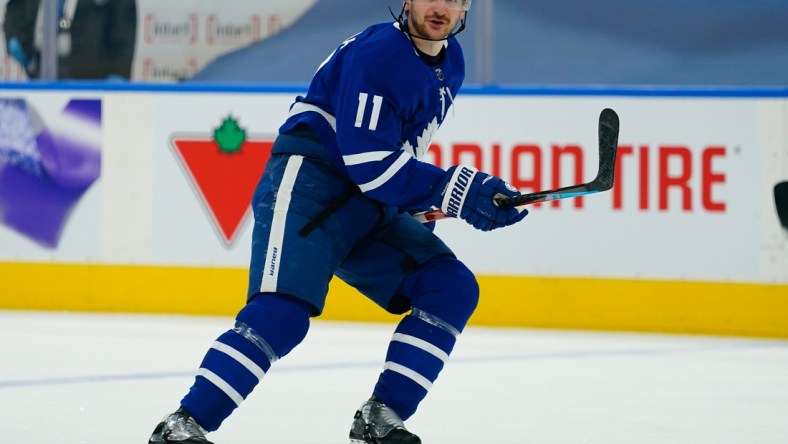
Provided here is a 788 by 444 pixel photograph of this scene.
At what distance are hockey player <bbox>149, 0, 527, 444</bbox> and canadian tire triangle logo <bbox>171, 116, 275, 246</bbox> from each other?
241 cm

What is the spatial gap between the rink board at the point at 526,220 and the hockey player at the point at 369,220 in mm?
2222

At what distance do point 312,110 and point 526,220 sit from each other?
2.35 metres

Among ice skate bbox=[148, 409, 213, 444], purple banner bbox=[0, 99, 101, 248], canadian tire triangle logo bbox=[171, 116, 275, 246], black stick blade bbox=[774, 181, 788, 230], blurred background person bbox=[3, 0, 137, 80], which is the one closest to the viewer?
ice skate bbox=[148, 409, 213, 444]

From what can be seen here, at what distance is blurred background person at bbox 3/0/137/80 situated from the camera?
A: 5613 mm

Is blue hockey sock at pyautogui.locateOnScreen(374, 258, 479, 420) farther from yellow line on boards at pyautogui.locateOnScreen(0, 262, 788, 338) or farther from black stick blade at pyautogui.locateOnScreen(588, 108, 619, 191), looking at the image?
yellow line on boards at pyautogui.locateOnScreen(0, 262, 788, 338)

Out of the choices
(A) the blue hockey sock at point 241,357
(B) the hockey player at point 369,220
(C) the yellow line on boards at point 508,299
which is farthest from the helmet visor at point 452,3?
(C) the yellow line on boards at point 508,299

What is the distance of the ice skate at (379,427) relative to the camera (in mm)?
2711

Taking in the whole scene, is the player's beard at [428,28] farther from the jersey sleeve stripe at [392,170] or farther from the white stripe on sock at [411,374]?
the white stripe on sock at [411,374]

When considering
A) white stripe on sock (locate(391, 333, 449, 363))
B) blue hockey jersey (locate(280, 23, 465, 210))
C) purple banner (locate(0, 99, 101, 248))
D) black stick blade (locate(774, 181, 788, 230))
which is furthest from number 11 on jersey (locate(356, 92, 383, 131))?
purple banner (locate(0, 99, 101, 248))

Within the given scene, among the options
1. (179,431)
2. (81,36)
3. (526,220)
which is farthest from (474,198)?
(81,36)

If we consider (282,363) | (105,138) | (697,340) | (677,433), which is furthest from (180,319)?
(677,433)

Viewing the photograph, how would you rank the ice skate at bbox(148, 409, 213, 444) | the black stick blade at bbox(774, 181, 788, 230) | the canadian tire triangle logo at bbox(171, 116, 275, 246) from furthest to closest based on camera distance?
the canadian tire triangle logo at bbox(171, 116, 275, 246)
the black stick blade at bbox(774, 181, 788, 230)
the ice skate at bbox(148, 409, 213, 444)

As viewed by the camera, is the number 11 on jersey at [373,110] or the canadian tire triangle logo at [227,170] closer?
the number 11 on jersey at [373,110]

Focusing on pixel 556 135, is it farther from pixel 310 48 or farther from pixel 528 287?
pixel 310 48
